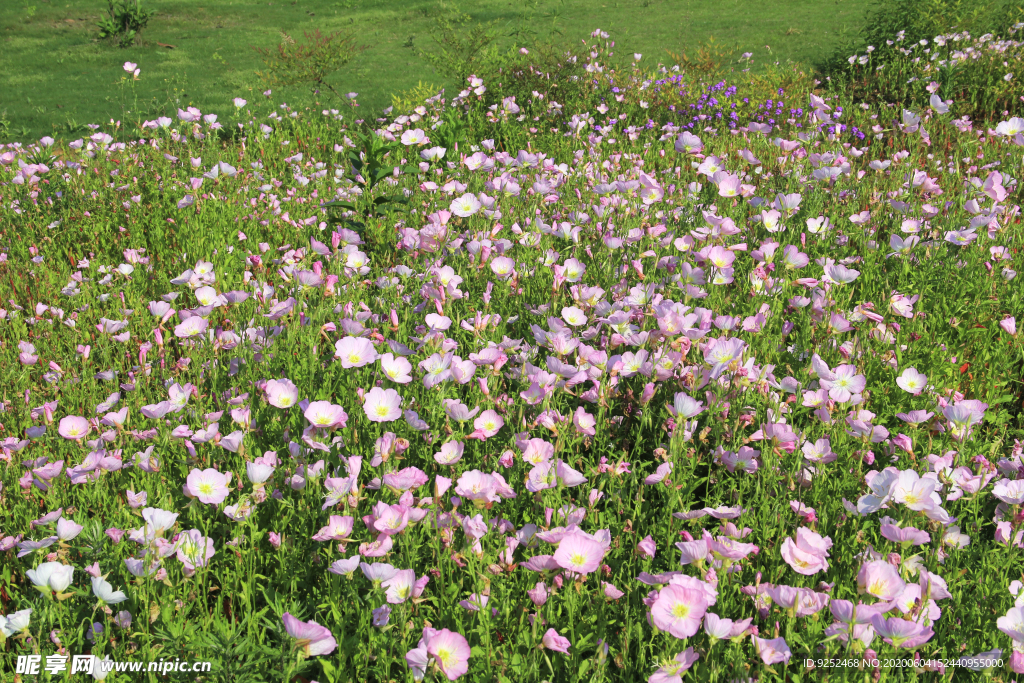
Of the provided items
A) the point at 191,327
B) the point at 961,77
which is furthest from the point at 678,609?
the point at 961,77

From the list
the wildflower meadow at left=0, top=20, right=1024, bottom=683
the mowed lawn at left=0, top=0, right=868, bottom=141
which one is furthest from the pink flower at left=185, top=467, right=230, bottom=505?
the mowed lawn at left=0, top=0, right=868, bottom=141

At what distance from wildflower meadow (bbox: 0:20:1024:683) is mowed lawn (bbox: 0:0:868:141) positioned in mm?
5345

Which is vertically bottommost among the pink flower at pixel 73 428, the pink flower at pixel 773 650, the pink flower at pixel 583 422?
the pink flower at pixel 773 650

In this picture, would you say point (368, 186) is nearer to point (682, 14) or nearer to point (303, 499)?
point (303, 499)

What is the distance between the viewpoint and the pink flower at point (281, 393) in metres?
1.87

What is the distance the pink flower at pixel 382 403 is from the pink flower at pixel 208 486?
414 millimetres

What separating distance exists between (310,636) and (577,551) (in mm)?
583

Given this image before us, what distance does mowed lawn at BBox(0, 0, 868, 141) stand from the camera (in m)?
8.80

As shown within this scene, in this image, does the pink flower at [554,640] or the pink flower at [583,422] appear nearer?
the pink flower at [554,640]

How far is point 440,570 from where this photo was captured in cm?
151

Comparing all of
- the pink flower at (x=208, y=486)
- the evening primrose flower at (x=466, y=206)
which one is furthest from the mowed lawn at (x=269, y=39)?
the pink flower at (x=208, y=486)

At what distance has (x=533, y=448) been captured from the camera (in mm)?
1787

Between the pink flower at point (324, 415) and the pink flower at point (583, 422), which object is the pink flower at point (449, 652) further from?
the pink flower at point (583, 422)

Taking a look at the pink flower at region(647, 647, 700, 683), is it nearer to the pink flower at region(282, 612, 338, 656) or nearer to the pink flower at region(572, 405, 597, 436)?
the pink flower at region(282, 612, 338, 656)
